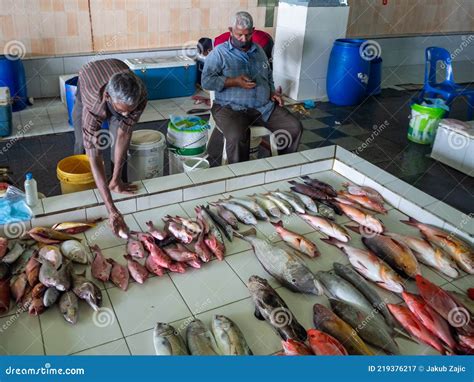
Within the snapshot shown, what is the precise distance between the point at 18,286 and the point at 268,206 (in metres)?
1.60

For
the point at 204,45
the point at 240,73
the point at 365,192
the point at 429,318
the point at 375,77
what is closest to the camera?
the point at 429,318

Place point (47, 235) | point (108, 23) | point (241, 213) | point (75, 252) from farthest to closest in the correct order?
point (108, 23) → point (241, 213) → point (47, 235) → point (75, 252)

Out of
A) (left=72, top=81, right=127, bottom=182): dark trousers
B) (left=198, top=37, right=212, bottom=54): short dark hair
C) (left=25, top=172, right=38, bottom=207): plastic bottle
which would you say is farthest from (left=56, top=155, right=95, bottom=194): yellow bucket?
(left=198, top=37, right=212, bottom=54): short dark hair

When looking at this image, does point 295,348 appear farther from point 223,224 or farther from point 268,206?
point 268,206

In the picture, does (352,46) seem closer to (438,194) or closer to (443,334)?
(438,194)

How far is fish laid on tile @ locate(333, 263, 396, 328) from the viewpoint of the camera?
228 centimetres

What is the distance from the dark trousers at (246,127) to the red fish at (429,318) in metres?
2.11

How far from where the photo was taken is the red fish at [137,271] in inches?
95.2

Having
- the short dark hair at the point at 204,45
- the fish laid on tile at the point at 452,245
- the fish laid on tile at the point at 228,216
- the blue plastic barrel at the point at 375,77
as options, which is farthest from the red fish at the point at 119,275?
the blue plastic barrel at the point at 375,77

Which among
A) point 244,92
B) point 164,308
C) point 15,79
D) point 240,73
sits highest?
point 240,73

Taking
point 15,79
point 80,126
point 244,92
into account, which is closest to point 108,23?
point 15,79

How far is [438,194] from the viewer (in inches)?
184

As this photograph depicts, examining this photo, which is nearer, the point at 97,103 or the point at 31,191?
the point at 31,191

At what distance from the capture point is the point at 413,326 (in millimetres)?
2211
